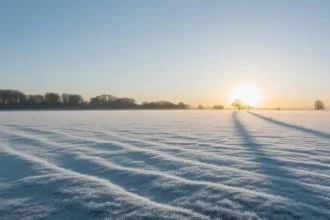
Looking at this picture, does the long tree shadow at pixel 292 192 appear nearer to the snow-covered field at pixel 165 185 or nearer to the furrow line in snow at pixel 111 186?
the snow-covered field at pixel 165 185

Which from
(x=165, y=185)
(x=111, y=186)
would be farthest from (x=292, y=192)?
(x=111, y=186)

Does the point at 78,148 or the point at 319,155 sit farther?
the point at 78,148

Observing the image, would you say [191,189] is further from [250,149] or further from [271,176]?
[250,149]

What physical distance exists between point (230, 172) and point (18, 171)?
368 cm

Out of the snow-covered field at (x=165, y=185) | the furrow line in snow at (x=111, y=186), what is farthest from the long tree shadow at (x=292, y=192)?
the furrow line in snow at (x=111, y=186)

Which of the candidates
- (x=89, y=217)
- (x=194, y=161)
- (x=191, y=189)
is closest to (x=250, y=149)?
(x=194, y=161)

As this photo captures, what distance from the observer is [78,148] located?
6723 mm

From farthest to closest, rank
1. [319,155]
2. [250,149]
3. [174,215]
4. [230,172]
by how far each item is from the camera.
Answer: [250,149] < [319,155] < [230,172] < [174,215]

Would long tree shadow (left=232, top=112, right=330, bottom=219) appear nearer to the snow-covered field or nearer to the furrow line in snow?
the snow-covered field

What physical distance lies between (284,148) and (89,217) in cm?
557

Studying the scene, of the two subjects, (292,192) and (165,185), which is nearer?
(292,192)

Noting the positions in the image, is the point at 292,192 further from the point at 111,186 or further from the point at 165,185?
the point at 111,186

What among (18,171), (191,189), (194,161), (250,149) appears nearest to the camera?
(191,189)

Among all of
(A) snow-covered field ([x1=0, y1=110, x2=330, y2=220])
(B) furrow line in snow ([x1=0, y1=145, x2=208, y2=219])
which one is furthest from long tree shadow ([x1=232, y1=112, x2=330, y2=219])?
(B) furrow line in snow ([x1=0, y1=145, x2=208, y2=219])
